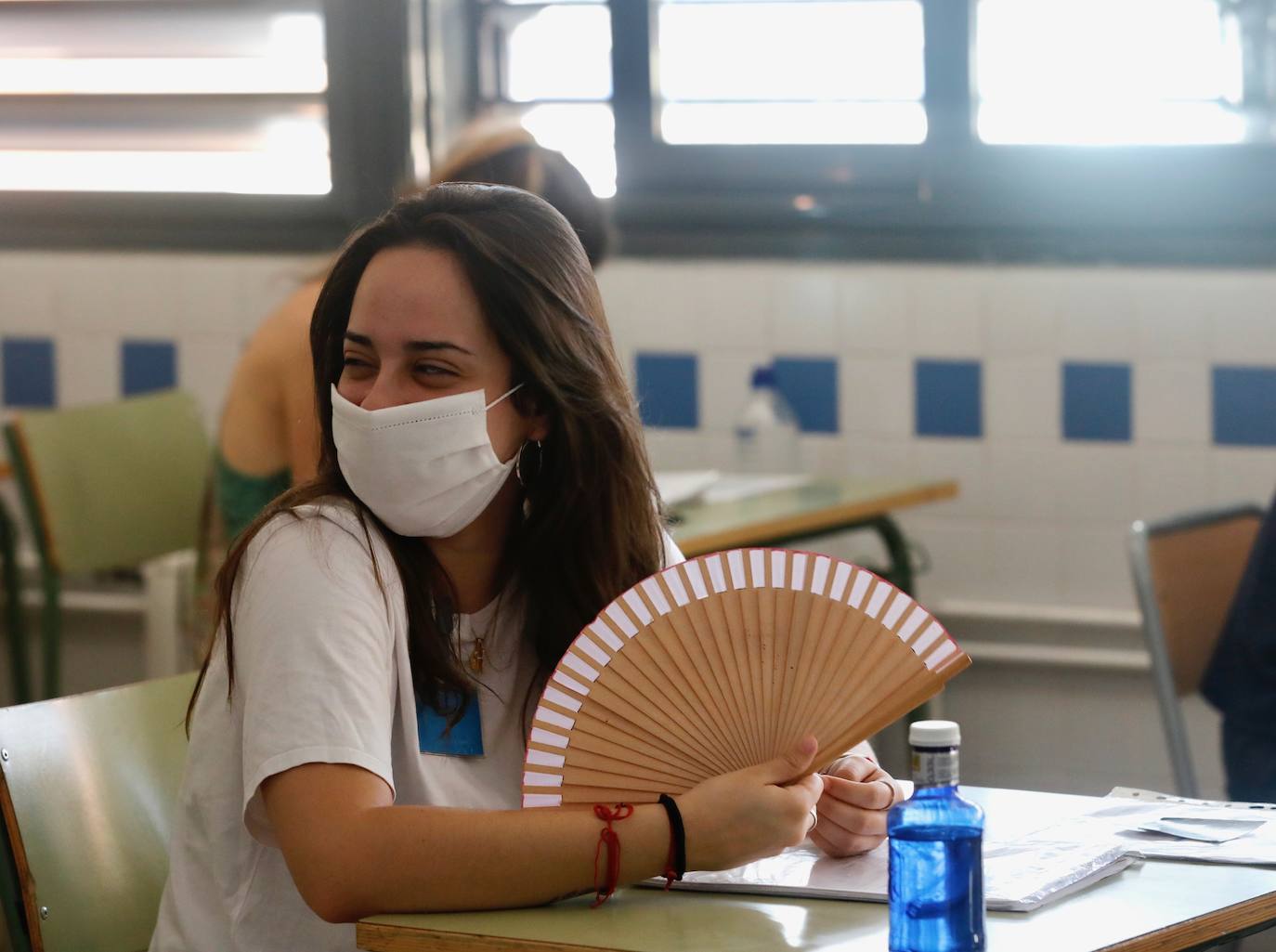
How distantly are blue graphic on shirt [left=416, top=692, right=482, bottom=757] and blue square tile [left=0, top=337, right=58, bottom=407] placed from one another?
3.00m

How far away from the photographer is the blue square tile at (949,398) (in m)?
3.60

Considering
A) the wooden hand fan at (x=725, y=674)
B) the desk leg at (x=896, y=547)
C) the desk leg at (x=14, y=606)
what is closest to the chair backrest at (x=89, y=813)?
the wooden hand fan at (x=725, y=674)

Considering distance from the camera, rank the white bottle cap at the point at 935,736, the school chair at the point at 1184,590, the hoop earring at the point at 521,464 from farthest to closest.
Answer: the school chair at the point at 1184,590, the hoop earring at the point at 521,464, the white bottle cap at the point at 935,736

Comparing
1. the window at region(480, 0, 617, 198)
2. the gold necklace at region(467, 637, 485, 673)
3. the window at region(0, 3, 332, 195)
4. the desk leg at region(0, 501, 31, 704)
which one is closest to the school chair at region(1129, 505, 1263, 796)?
the gold necklace at region(467, 637, 485, 673)

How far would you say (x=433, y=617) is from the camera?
1552 mm

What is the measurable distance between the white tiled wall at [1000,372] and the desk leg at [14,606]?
4.76ft

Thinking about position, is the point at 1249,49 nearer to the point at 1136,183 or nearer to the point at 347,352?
the point at 1136,183

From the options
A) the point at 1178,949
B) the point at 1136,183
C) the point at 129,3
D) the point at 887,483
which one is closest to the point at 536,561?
the point at 1178,949

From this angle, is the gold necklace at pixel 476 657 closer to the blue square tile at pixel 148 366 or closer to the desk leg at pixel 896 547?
the desk leg at pixel 896 547

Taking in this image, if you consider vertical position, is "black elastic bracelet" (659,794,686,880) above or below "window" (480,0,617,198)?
below

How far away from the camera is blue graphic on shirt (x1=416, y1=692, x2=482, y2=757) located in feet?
5.06

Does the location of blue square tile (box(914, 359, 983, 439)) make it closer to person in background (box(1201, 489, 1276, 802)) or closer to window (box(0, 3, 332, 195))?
person in background (box(1201, 489, 1276, 802))

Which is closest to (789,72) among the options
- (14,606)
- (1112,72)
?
(1112,72)

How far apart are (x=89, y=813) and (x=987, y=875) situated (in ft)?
2.77
